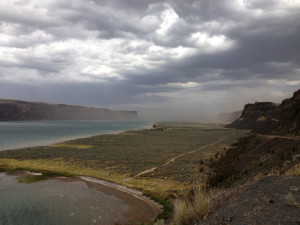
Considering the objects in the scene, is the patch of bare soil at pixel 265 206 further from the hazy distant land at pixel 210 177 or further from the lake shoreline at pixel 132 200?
the lake shoreline at pixel 132 200

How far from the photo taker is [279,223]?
17.9ft

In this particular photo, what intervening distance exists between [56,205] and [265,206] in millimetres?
15222

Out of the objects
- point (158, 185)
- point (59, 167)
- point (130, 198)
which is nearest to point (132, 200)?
point (130, 198)

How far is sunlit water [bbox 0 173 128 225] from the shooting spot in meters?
13.9

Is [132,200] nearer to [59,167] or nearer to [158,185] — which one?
[158,185]

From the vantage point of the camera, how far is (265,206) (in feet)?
22.2

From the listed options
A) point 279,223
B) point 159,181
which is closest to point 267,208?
point 279,223

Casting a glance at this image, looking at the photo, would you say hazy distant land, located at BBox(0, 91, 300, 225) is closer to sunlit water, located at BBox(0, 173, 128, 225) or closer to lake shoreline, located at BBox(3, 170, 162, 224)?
lake shoreline, located at BBox(3, 170, 162, 224)

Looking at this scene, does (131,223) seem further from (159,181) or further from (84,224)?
(159,181)

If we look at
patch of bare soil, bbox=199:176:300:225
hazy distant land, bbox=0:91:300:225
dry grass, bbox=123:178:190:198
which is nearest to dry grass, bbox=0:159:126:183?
hazy distant land, bbox=0:91:300:225

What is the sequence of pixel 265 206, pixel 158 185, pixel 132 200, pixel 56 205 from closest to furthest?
pixel 265 206
pixel 56 205
pixel 132 200
pixel 158 185

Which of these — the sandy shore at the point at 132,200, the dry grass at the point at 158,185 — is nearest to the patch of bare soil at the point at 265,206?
the sandy shore at the point at 132,200

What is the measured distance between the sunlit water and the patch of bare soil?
359 inches

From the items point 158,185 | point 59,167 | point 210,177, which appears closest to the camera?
point 210,177
